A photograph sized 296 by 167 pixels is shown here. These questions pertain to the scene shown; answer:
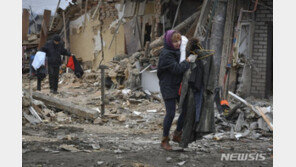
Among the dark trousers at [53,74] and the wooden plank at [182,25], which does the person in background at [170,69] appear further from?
the wooden plank at [182,25]

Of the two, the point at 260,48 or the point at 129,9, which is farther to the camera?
the point at 129,9

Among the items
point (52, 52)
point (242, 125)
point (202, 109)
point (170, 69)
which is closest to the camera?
point (170, 69)

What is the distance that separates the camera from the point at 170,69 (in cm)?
456

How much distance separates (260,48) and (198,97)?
6221 mm

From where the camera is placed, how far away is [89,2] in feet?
51.2

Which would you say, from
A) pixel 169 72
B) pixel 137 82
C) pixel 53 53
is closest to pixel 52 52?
pixel 53 53

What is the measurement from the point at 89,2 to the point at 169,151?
473 inches

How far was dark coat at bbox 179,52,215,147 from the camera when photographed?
4621mm

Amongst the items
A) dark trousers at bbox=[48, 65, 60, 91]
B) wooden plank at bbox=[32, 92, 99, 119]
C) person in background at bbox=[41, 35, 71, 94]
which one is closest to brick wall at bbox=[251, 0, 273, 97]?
wooden plank at bbox=[32, 92, 99, 119]

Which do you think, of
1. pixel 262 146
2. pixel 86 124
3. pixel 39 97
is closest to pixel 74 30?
pixel 39 97

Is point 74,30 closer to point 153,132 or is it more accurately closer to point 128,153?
A: point 153,132

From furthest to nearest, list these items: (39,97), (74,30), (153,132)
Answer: (74,30) < (39,97) < (153,132)

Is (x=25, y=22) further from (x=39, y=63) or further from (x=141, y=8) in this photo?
(x=39, y=63)

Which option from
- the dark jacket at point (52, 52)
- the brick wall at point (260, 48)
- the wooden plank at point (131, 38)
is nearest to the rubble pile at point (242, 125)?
the brick wall at point (260, 48)
